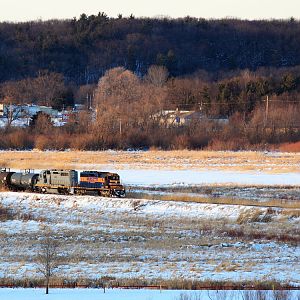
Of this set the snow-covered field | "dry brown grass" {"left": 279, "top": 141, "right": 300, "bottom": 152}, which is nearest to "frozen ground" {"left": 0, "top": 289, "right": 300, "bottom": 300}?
the snow-covered field

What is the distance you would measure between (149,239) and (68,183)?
48.2 ft

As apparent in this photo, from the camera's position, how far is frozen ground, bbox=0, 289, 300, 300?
1627 cm

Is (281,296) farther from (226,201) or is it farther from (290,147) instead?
(290,147)

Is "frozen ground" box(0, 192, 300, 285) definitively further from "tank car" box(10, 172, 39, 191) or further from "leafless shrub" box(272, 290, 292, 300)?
"leafless shrub" box(272, 290, 292, 300)

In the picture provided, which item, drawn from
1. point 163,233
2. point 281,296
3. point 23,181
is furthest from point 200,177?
point 281,296

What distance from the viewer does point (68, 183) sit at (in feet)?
135

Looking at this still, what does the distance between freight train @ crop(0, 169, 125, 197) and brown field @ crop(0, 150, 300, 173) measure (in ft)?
38.3

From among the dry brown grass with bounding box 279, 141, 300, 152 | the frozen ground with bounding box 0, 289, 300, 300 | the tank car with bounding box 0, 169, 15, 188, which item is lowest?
the dry brown grass with bounding box 279, 141, 300, 152

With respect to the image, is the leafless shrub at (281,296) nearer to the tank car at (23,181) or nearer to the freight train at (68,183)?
the freight train at (68,183)

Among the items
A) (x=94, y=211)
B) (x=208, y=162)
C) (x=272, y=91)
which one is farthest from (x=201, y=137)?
(x=94, y=211)

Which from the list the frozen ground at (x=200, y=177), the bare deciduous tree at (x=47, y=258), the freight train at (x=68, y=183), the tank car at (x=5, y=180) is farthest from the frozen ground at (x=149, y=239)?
the frozen ground at (x=200, y=177)

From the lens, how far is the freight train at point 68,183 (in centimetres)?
3906

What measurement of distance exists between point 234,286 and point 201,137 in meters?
63.2

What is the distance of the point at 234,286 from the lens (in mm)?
18281
